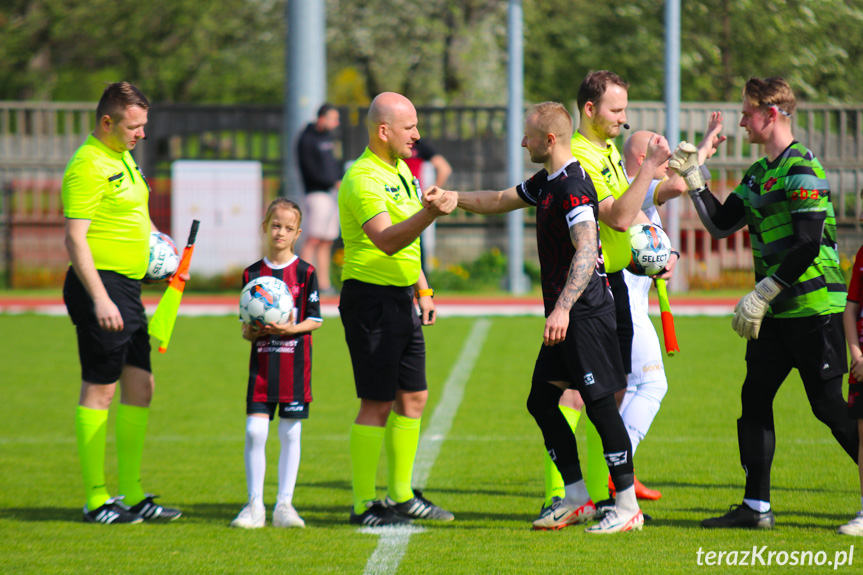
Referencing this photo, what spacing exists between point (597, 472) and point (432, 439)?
210 cm

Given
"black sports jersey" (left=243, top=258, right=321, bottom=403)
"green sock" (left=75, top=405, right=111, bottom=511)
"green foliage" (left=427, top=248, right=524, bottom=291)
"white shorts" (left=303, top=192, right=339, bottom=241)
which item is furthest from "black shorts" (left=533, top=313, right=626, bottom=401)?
"green foliage" (left=427, top=248, right=524, bottom=291)

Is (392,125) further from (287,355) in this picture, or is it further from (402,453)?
(402,453)

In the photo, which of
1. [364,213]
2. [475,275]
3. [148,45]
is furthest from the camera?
[148,45]

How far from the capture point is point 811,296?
4.64 m

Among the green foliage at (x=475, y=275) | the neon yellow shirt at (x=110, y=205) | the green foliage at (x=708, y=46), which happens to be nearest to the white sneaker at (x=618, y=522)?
the neon yellow shirt at (x=110, y=205)

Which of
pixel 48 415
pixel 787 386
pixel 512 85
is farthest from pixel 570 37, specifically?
pixel 48 415

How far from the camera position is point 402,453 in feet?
16.6

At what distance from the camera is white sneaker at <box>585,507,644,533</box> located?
15.2 ft

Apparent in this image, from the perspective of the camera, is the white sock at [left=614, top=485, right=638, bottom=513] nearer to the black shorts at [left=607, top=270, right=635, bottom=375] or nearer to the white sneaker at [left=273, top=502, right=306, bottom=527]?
the black shorts at [left=607, top=270, right=635, bottom=375]

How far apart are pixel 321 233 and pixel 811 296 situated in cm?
1025

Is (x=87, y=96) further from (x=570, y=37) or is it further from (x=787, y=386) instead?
(x=787, y=386)

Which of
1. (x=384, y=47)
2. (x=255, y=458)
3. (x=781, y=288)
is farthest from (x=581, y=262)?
(x=384, y=47)

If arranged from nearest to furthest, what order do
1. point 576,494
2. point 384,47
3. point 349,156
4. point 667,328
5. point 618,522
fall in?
point 618,522, point 576,494, point 667,328, point 349,156, point 384,47

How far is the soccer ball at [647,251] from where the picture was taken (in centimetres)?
506
